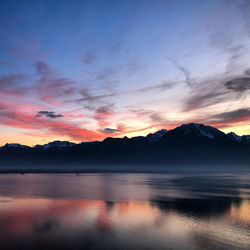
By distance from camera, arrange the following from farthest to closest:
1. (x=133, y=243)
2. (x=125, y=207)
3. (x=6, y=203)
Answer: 1. (x=6, y=203)
2. (x=125, y=207)
3. (x=133, y=243)

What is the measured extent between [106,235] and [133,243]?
2.93m

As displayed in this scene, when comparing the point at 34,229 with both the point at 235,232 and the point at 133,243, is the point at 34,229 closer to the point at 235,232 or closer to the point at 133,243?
the point at 133,243

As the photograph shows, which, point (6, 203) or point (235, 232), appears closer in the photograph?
point (235, 232)

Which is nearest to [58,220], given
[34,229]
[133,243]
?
[34,229]

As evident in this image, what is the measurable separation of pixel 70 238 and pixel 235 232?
44.4ft

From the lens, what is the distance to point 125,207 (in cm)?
3350

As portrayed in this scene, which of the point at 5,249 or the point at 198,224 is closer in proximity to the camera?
the point at 5,249

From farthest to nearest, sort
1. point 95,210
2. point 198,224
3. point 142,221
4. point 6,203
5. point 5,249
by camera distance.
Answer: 1. point 6,203
2. point 95,210
3. point 142,221
4. point 198,224
5. point 5,249

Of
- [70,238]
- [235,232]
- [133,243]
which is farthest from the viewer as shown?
[235,232]

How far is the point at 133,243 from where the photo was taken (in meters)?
18.4

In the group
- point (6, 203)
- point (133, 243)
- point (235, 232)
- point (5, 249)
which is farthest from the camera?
point (6, 203)

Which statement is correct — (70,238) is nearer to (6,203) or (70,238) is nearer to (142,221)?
(142,221)

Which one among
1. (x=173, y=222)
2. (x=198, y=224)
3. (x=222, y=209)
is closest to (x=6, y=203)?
(x=173, y=222)

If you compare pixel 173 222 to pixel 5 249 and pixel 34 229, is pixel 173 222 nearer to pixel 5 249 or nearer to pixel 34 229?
pixel 34 229
